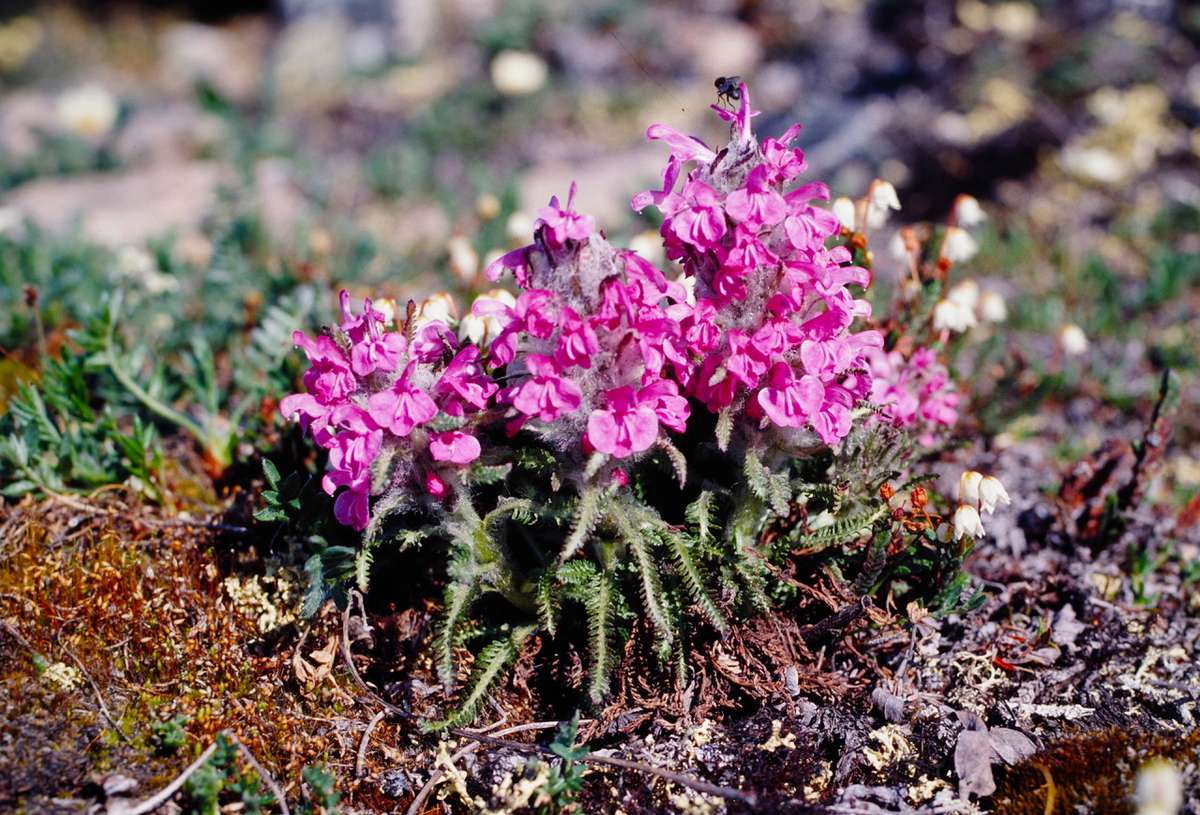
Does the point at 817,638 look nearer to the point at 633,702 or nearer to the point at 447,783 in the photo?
the point at 633,702

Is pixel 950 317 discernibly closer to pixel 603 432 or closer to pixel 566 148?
pixel 603 432

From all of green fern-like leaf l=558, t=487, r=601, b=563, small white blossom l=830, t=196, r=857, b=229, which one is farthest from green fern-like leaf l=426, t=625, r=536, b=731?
small white blossom l=830, t=196, r=857, b=229

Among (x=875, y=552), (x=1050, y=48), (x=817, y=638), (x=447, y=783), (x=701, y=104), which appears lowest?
(x=447, y=783)

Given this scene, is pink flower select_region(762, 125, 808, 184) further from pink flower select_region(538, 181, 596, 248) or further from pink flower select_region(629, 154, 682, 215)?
pink flower select_region(538, 181, 596, 248)

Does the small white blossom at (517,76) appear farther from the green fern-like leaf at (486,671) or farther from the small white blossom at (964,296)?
the green fern-like leaf at (486,671)

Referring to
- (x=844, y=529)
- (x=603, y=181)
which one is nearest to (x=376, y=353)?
(x=844, y=529)

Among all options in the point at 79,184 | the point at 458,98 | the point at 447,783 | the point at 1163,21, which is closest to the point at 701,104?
the point at 458,98
